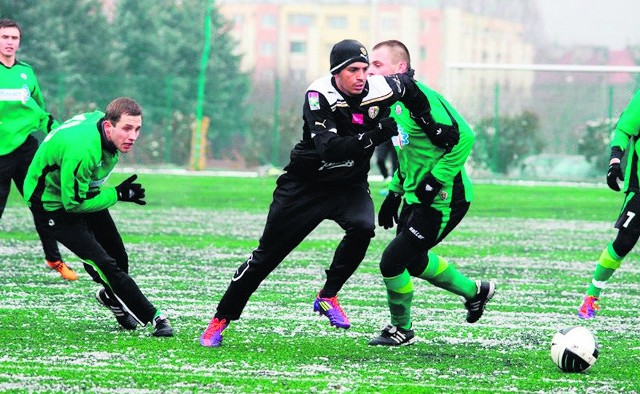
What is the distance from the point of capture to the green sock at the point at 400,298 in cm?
695

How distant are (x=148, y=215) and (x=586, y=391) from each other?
1093 centimetres

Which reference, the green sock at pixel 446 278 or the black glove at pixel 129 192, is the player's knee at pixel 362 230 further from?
the black glove at pixel 129 192

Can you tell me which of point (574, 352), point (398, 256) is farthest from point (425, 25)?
point (574, 352)

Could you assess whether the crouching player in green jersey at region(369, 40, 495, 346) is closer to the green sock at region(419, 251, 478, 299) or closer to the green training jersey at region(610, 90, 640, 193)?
the green sock at region(419, 251, 478, 299)

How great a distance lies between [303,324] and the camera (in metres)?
7.57

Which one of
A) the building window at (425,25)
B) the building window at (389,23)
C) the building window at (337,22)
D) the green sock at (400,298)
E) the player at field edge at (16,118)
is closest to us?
the green sock at (400,298)

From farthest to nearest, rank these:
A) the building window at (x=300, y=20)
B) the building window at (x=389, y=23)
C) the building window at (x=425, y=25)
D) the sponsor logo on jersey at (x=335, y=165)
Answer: the building window at (x=300, y=20), the building window at (x=389, y=23), the building window at (x=425, y=25), the sponsor logo on jersey at (x=335, y=165)

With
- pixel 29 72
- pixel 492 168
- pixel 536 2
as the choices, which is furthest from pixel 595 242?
pixel 536 2

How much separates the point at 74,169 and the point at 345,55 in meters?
1.72

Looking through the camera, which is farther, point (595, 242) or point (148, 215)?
point (148, 215)

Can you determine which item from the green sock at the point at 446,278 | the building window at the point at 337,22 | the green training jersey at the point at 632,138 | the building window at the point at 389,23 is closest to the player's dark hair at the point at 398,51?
the green sock at the point at 446,278

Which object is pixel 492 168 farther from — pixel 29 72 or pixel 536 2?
pixel 536 2

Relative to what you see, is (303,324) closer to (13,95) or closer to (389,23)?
(13,95)

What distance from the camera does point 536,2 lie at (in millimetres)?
66250
